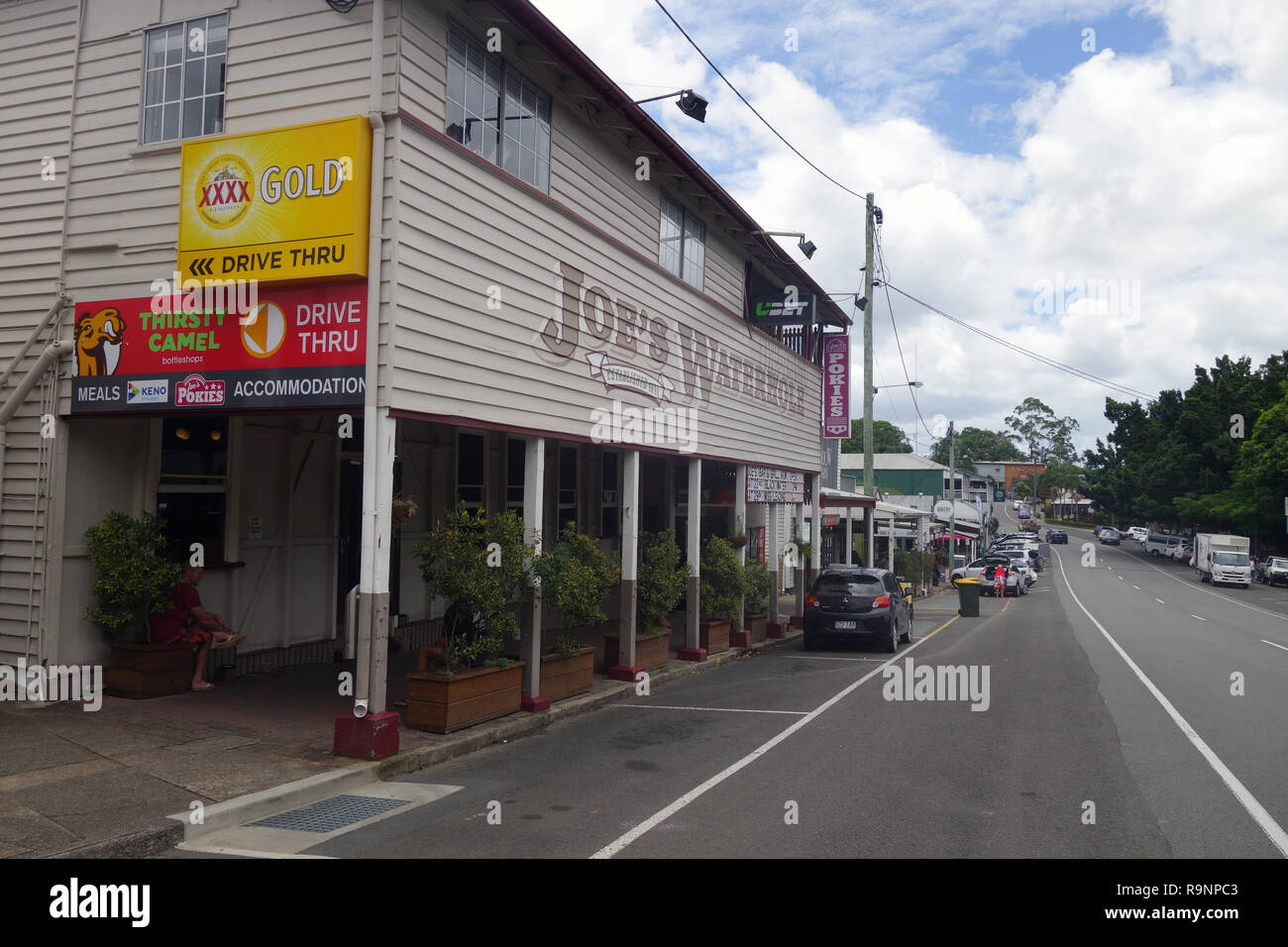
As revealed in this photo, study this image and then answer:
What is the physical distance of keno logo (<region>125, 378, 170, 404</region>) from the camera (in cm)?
890

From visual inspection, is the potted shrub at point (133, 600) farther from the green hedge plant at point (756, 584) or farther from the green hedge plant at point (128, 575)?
the green hedge plant at point (756, 584)

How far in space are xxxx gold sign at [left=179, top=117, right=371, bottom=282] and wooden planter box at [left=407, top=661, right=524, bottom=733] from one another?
13.2 feet

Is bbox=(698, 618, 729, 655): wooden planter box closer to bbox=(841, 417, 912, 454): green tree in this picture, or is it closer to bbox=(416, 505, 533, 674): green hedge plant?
bbox=(416, 505, 533, 674): green hedge plant

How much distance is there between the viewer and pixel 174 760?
24.1ft

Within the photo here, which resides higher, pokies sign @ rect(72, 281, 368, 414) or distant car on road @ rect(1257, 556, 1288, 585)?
pokies sign @ rect(72, 281, 368, 414)

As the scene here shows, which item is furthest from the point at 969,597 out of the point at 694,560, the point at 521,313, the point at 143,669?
the point at 143,669

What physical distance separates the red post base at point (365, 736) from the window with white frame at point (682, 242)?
894cm

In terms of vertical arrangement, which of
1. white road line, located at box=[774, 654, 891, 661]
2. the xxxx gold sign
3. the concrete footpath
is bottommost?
white road line, located at box=[774, 654, 891, 661]

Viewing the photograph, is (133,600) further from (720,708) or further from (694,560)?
(694,560)

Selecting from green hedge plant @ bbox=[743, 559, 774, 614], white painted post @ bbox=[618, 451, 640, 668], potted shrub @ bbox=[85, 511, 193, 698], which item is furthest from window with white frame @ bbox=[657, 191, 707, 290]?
potted shrub @ bbox=[85, 511, 193, 698]

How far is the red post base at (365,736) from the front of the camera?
7.73m

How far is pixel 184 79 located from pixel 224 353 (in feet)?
10.0

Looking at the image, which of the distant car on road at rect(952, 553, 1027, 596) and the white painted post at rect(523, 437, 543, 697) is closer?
the white painted post at rect(523, 437, 543, 697)
